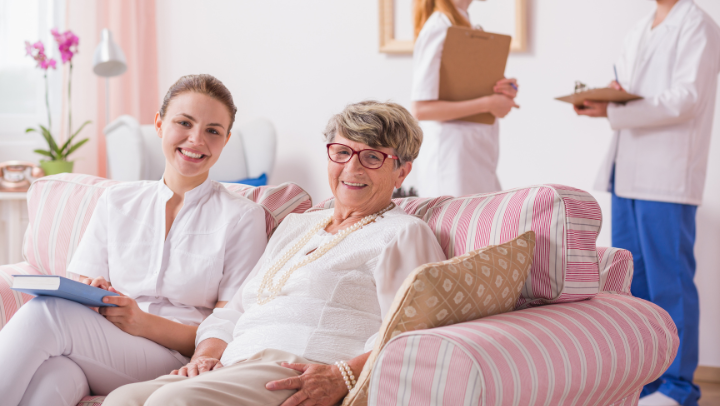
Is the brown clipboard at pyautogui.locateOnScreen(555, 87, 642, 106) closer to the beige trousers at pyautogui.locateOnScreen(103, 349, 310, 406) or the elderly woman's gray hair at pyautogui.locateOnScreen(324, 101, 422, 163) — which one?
the elderly woman's gray hair at pyautogui.locateOnScreen(324, 101, 422, 163)

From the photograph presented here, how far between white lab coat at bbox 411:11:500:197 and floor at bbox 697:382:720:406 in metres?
1.28

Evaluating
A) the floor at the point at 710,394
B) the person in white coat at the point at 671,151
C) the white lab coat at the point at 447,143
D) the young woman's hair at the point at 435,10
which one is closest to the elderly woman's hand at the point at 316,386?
the white lab coat at the point at 447,143

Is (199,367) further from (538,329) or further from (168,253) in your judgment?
(538,329)

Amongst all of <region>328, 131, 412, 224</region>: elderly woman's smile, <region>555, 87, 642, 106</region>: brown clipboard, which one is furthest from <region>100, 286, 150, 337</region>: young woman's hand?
<region>555, 87, 642, 106</region>: brown clipboard

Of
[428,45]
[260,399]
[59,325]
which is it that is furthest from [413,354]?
[428,45]

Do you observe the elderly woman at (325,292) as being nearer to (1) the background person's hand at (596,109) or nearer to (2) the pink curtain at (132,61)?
(1) the background person's hand at (596,109)

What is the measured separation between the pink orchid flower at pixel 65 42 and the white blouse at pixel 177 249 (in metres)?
1.79

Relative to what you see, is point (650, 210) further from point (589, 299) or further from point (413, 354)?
point (413, 354)

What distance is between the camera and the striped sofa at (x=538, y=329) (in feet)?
2.97

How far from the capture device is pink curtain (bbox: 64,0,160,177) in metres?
3.36

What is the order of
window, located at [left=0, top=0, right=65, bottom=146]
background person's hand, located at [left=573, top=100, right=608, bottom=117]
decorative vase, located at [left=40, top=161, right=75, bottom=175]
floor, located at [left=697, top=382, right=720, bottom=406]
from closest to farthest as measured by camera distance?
background person's hand, located at [left=573, top=100, right=608, bottom=117] → floor, located at [left=697, top=382, right=720, bottom=406] → decorative vase, located at [left=40, top=161, right=75, bottom=175] → window, located at [left=0, top=0, right=65, bottom=146]

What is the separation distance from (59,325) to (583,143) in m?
2.48

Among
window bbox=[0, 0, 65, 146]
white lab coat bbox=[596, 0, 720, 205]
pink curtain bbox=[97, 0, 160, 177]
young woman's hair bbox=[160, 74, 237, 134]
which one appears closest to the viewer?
young woman's hair bbox=[160, 74, 237, 134]

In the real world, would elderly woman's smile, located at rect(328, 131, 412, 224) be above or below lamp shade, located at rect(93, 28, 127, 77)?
below
